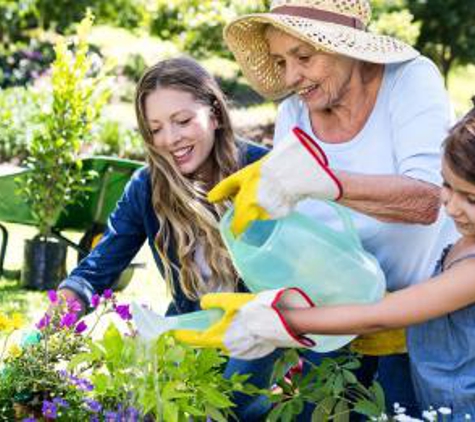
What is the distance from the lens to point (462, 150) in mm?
2053

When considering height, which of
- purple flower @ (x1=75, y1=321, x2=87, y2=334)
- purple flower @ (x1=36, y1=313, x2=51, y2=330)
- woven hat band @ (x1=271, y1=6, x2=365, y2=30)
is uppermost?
woven hat band @ (x1=271, y1=6, x2=365, y2=30)

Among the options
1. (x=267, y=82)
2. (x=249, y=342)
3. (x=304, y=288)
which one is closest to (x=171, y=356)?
(x=249, y=342)

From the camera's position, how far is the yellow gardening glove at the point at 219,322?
78.1 inches

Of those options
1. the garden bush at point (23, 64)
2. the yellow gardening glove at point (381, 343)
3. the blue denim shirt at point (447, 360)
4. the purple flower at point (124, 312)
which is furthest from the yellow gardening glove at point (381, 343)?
the garden bush at point (23, 64)

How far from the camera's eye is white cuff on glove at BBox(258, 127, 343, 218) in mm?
1955

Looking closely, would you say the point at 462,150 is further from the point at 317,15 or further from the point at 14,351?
the point at 14,351

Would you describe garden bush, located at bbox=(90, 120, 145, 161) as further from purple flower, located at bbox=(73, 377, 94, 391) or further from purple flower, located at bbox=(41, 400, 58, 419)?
purple flower, located at bbox=(41, 400, 58, 419)

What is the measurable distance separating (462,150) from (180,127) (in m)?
0.94

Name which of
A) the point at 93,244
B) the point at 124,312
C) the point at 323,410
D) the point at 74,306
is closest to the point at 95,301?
the point at 74,306

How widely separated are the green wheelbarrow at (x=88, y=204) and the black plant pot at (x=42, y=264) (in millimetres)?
72

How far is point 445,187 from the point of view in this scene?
210 cm

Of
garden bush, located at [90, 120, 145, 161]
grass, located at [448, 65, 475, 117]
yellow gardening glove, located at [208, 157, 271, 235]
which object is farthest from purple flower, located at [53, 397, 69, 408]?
grass, located at [448, 65, 475, 117]

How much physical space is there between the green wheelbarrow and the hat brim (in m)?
2.64

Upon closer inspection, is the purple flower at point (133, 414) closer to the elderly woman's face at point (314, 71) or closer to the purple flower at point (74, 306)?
the purple flower at point (74, 306)
